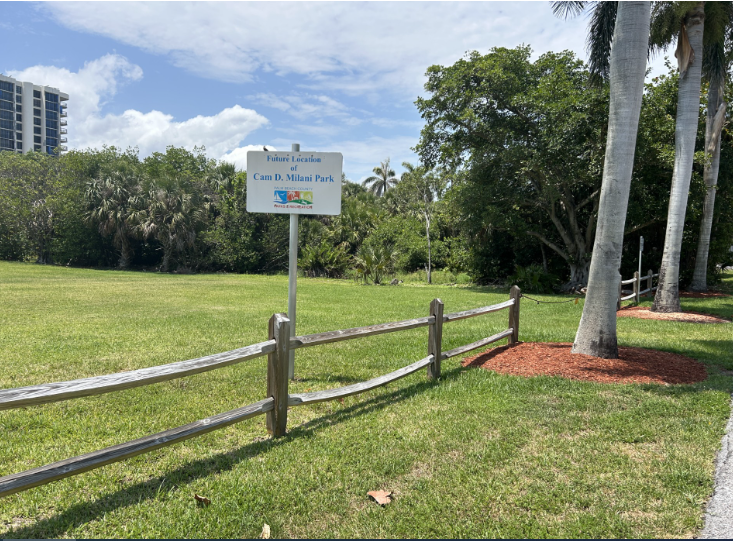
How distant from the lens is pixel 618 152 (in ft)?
25.5

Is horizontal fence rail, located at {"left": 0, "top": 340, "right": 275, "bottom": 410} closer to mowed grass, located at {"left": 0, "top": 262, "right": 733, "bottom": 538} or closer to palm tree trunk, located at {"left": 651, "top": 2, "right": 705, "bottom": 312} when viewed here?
mowed grass, located at {"left": 0, "top": 262, "right": 733, "bottom": 538}

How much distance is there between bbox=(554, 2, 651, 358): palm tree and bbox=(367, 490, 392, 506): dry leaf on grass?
5646 millimetres

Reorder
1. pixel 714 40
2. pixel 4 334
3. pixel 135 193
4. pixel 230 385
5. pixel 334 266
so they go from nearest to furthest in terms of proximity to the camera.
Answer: pixel 230 385 → pixel 4 334 → pixel 714 40 → pixel 334 266 → pixel 135 193

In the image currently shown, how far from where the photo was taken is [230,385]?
6.93m

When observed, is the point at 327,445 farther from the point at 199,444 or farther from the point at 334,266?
the point at 334,266

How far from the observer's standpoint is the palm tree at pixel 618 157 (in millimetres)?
7695

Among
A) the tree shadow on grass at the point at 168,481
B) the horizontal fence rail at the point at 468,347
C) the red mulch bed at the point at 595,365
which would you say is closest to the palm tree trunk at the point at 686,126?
the red mulch bed at the point at 595,365

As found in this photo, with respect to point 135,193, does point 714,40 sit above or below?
above

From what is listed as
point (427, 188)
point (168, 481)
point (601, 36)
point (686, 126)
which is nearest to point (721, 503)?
point (168, 481)

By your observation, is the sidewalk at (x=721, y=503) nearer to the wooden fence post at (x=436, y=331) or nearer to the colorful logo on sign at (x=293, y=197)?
the wooden fence post at (x=436, y=331)

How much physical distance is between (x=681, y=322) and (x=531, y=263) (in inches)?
539

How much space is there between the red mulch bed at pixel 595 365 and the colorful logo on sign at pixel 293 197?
3.77 metres

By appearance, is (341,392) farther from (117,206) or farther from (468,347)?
(117,206)

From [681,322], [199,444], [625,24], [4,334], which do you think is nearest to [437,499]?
[199,444]
